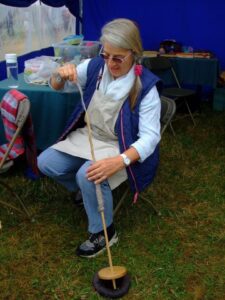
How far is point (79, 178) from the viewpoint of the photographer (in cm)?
205

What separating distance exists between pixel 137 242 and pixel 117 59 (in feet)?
3.67

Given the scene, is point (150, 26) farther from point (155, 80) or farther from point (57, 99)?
point (155, 80)

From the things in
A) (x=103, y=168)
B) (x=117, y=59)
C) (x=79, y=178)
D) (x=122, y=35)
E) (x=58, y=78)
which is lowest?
(x=79, y=178)

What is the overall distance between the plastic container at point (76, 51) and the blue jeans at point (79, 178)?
1.18 metres

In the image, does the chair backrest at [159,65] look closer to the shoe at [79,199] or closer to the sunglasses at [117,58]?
the shoe at [79,199]

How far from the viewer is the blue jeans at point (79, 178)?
205 centimetres

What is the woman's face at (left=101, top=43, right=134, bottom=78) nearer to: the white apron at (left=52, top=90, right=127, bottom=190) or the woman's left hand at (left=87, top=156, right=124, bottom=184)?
the white apron at (left=52, top=90, right=127, bottom=190)

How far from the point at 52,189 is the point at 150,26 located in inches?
148

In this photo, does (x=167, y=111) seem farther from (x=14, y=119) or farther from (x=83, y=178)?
(x=14, y=119)

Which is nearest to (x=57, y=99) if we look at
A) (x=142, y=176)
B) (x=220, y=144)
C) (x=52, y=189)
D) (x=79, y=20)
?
(x=52, y=189)

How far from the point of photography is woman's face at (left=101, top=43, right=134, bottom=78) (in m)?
1.92

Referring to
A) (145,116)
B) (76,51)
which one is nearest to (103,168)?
(145,116)

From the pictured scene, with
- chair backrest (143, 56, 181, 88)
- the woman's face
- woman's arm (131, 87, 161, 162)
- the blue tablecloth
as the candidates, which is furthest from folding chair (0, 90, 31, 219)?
the blue tablecloth

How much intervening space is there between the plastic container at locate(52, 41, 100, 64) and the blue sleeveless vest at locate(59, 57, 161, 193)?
1.00 metres
